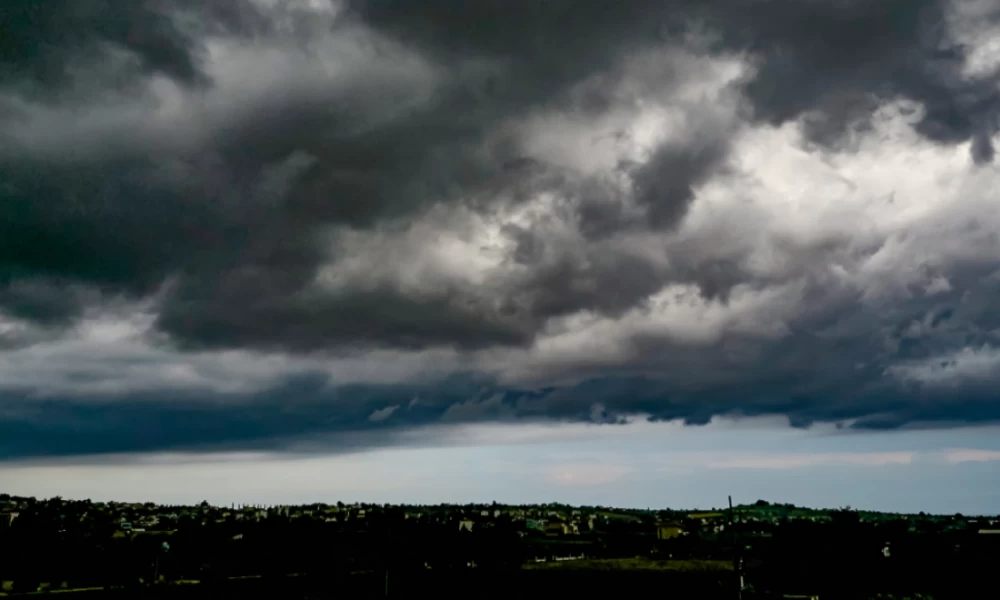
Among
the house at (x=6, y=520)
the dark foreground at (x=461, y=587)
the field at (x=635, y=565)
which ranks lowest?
the field at (x=635, y=565)

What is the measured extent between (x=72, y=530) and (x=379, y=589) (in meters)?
88.9

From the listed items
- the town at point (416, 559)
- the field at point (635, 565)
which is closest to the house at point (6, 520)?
the town at point (416, 559)

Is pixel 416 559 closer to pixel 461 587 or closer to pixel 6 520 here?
pixel 461 587

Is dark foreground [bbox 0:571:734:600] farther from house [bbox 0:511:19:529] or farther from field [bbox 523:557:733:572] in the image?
house [bbox 0:511:19:529]

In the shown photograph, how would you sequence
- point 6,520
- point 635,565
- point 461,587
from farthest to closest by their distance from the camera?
1. point 6,520
2. point 635,565
3. point 461,587

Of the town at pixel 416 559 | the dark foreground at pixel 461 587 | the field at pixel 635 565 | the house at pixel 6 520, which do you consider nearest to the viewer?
the dark foreground at pixel 461 587

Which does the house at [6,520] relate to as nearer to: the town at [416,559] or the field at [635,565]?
the town at [416,559]

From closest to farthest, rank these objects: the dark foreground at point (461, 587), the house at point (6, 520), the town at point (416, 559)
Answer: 1. the dark foreground at point (461, 587)
2. the town at point (416, 559)
3. the house at point (6, 520)

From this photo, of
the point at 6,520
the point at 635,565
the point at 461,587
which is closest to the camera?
the point at 461,587

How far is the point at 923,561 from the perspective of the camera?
115 m

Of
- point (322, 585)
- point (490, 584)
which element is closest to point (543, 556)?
point (490, 584)

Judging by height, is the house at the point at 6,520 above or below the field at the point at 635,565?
above

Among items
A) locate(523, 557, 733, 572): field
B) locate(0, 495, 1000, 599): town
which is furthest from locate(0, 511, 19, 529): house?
locate(523, 557, 733, 572): field

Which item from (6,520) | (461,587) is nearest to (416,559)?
(461,587)
